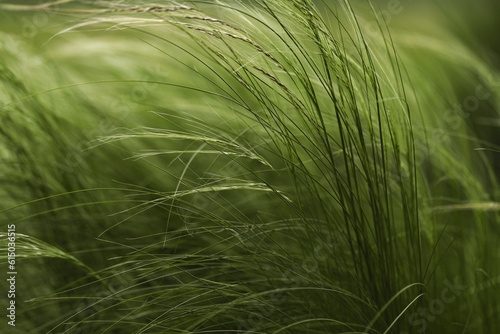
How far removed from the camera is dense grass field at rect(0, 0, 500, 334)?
86 cm

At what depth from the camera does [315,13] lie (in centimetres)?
86

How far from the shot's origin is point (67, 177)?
1305 millimetres

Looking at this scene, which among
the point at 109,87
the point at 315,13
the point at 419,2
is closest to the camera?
the point at 315,13

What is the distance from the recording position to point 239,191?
4.57 ft

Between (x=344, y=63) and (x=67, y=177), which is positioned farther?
(x=67, y=177)

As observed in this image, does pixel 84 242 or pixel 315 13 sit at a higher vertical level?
pixel 315 13

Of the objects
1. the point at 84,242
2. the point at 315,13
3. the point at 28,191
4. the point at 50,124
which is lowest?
the point at 84,242

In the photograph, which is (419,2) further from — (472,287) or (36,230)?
(36,230)

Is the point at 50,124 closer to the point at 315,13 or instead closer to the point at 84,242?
the point at 84,242

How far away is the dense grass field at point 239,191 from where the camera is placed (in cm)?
86

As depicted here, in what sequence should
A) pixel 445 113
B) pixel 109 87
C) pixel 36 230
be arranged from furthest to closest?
pixel 109 87 < pixel 445 113 < pixel 36 230

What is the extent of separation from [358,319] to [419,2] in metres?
2.34

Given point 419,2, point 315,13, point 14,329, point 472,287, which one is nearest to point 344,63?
point 315,13

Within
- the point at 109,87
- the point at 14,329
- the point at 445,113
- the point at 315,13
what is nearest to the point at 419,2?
the point at 445,113
